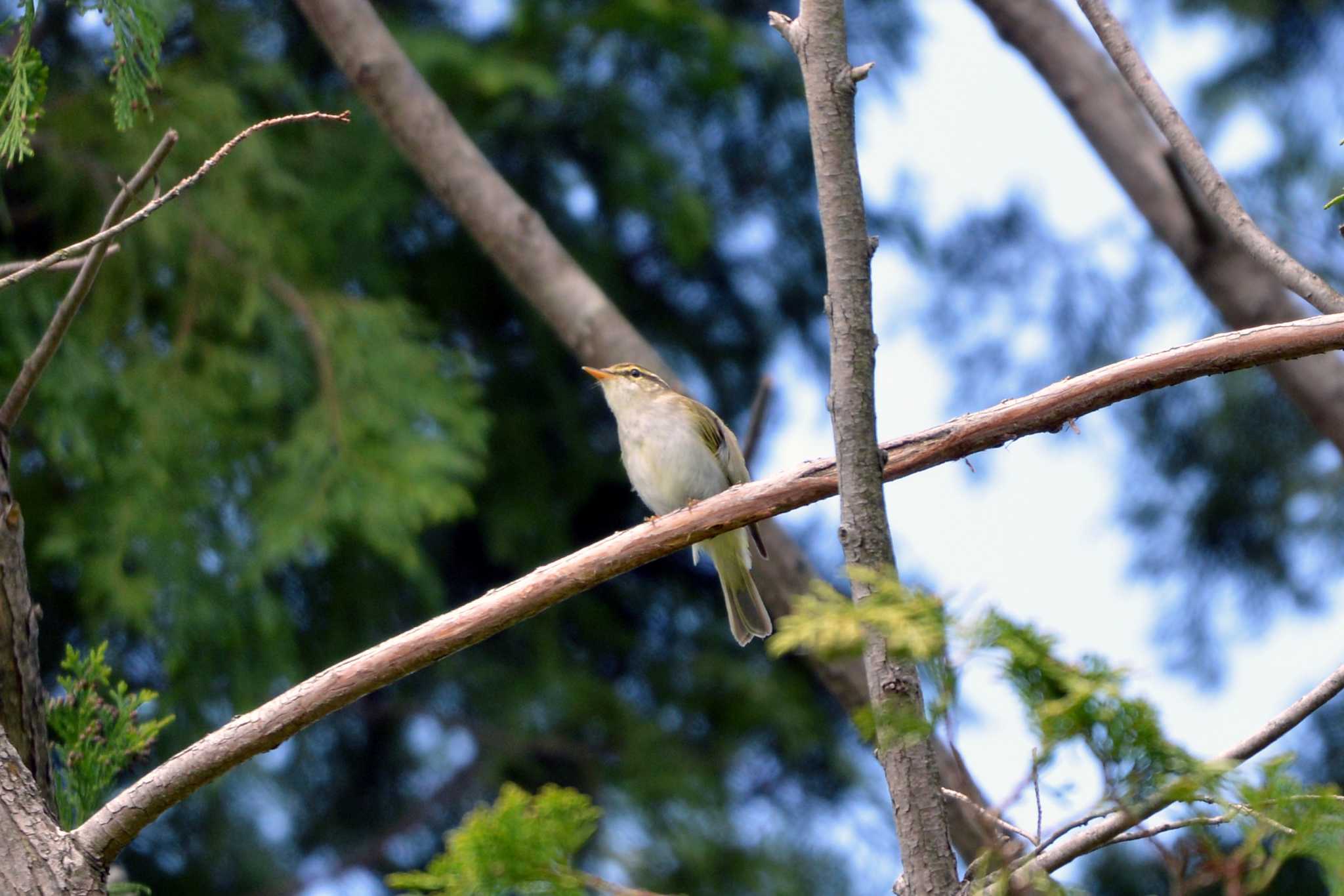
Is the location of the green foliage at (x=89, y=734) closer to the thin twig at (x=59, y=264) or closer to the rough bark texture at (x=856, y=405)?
the thin twig at (x=59, y=264)

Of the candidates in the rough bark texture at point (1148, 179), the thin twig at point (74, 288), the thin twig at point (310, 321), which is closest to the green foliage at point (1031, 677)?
the thin twig at point (74, 288)

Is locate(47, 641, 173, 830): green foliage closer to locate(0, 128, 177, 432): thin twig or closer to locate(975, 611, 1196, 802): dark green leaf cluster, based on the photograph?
locate(0, 128, 177, 432): thin twig

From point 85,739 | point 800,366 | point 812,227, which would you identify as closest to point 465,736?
point 800,366

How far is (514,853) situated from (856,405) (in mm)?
761

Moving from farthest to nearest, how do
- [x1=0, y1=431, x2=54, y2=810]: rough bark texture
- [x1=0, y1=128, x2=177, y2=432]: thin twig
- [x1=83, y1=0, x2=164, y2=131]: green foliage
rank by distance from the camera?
1. [x1=83, y1=0, x2=164, y2=131]: green foliage
2. [x1=0, y1=431, x2=54, y2=810]: rough bark texture
3. [x1=0, y1=128, x2=177, y2=432]: thin twig

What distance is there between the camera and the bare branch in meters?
1.77

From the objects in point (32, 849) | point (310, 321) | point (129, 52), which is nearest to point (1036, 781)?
point (32, 849)

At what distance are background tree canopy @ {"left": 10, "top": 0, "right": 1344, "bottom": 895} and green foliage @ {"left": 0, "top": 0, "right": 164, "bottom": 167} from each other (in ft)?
7.29

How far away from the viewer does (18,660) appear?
2.40 metres

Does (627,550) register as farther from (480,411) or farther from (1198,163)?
(480,411)

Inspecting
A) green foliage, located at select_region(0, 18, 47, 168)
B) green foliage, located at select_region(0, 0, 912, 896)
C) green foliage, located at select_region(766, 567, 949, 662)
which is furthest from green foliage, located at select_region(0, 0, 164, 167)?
green foliage, located at select_region(0, 0, 912, 896)

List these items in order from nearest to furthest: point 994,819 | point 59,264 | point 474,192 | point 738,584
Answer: point 994,819
point 59,264
point 474,192
point 738,584

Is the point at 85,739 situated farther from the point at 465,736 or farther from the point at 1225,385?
the point at 1225,385

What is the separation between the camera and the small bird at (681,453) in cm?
434
